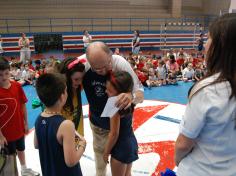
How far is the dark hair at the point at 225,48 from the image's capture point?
1.49 meters

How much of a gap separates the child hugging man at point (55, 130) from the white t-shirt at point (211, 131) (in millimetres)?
884

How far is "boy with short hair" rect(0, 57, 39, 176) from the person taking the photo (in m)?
3.42

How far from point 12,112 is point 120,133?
5.26 ft

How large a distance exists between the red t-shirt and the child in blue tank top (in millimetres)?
1460

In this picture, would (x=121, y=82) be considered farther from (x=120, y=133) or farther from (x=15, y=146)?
(x=15, y=146)

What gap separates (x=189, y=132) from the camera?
1.61m

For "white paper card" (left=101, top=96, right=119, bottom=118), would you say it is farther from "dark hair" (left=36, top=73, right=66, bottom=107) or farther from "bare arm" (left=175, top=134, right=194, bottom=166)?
"bare arm" (left=175, top=134, right=194, bottom=166)

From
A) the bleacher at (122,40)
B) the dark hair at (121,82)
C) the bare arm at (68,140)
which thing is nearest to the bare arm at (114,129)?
the dark hair at (121,82)

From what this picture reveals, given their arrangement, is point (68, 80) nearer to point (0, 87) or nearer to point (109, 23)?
point (0, 87)

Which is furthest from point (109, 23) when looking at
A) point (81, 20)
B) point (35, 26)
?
point (35, 26)

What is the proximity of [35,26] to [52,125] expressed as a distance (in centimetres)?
1923

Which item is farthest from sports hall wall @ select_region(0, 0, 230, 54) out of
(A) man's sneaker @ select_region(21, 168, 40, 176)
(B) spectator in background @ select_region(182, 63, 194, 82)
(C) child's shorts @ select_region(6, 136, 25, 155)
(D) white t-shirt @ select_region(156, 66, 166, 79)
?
(C) child's shorts @ select_region(6, 136, 25, 155)

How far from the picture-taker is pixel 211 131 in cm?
160

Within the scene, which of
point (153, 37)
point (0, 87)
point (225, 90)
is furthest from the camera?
point (153, 37)
